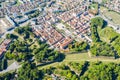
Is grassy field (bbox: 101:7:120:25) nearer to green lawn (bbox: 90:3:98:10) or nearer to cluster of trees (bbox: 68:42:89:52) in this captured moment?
green lawn (bbox: 90:3:98:10)

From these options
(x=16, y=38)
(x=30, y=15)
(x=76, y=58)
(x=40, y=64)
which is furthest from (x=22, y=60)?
(x=30, y=15)

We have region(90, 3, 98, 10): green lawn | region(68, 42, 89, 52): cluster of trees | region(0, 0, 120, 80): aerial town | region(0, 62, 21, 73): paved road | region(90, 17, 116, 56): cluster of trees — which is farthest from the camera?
region(90, 3, 98, 10): green lawn

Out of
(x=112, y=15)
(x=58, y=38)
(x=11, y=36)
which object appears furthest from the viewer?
(x=112, y=15)

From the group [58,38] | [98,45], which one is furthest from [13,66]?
[98,45]

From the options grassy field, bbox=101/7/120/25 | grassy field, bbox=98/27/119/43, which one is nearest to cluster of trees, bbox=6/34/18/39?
grassy field, bbox=98/27/119/43

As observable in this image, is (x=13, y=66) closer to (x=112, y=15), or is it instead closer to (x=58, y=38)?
(x=58, y=38)

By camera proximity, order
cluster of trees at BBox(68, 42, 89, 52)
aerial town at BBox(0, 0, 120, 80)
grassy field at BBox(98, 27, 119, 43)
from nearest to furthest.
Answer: aerial town at BBox(0, 0, 120, 80), cluster of trees at BBox(68, 42, 89, 52), grassy field at BBox(98, 27, 119, 43)

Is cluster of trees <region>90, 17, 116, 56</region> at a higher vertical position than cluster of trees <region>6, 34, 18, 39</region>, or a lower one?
lower

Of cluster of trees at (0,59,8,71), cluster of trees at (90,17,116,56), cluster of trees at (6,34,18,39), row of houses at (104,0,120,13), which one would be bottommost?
cluster of trees at (90,17,116,56)

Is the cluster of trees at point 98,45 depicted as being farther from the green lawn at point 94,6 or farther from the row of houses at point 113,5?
the row of houses at point 113,5
